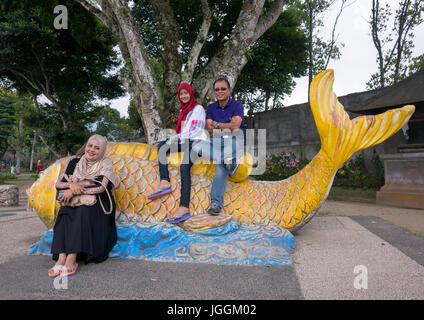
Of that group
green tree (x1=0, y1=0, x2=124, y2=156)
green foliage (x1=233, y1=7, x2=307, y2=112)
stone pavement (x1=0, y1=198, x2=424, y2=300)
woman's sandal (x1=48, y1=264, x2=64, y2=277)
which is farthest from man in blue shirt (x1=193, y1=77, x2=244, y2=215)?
green foliage (x1=233, y1=7, x2=307, y2=112)

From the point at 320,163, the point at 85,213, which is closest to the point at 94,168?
the point at 85,213

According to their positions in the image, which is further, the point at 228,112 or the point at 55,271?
the point at 228,112

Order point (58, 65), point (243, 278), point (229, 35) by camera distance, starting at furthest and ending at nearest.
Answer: point (58, 65) → point (229, 35) → point (243, 278)

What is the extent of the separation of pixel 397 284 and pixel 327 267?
0.53m

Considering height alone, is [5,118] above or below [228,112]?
above

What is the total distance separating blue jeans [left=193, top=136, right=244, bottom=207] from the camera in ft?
9.91

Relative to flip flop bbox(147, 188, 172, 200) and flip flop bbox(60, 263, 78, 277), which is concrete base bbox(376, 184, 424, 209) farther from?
flip flop bbox(60, 263, 78, 277)

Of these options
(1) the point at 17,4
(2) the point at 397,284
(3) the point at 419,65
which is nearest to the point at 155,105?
(2) the point at 397,284

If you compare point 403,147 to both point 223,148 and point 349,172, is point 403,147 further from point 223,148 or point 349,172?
point 223,148

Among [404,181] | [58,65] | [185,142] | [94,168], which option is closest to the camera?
[94,168]

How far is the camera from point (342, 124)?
10.4 feet

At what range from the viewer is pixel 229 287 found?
6.96ft

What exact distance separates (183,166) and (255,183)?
89 centimetres

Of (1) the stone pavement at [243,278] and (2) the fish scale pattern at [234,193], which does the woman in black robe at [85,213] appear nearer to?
(1) the stone pavement at [243,278]
